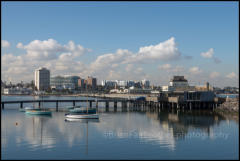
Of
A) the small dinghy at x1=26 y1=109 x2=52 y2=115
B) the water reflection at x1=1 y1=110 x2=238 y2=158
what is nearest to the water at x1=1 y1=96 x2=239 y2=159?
the water reflection at x1=1 y1=110 x2=238 y2=158

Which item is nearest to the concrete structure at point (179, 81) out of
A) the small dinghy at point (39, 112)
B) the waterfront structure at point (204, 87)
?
the waterfront structure at point (204, 87)

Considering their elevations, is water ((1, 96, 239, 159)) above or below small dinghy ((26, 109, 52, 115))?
below

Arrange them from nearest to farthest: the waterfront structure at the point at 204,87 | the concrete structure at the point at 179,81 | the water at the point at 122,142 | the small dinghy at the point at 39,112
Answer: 1. the water at the point at 122,142
2. the small dinghy at the point at 39,112
3. the waterfront structure at the point at 204,87
4. the concrete structure at the point at 179,81

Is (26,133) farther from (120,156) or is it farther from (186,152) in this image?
(186,152)

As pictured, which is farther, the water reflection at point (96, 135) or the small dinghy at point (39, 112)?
the small dinghy at point (39, 112)

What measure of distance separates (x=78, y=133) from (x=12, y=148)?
45.0 ft

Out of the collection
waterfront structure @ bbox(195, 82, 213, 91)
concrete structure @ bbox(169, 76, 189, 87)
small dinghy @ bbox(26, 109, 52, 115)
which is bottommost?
small dinghy @ bbox(26, 109, 52, 115)

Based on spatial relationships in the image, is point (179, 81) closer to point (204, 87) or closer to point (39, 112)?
point (204, 87)

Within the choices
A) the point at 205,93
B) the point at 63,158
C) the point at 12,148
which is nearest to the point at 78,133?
the point at 12,148

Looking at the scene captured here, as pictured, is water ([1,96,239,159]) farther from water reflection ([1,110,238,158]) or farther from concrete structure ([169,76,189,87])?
concrete structure ([169,76,189,87])

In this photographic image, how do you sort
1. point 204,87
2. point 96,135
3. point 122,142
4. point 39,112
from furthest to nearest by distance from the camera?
point 204,87 → point 39,112 → point 96,135 → point 122,142

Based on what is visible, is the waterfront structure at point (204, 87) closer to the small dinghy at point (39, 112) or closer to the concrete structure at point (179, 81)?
the small dinghy at point (39, 112)

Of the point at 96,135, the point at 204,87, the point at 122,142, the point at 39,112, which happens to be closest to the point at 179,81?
the point at 204,87

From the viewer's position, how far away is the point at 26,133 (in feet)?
174
